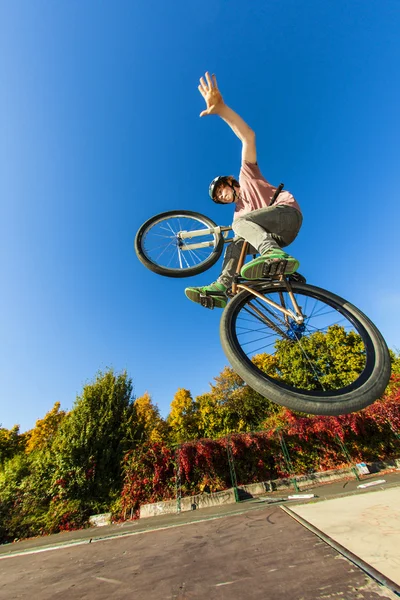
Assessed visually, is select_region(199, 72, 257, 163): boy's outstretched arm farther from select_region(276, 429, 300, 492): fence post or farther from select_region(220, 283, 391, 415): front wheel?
select_region(276, 429, 300, 492): fence post

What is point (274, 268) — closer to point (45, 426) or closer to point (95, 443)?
point (95, 443)

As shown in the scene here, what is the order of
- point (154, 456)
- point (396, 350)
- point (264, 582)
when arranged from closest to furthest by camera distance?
point (264, 582), point (154, 456), point (396, 350)

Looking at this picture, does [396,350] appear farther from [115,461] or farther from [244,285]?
[244,285]

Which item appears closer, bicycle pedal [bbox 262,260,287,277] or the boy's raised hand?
bicycle pedal [bbox 262,260,287,277]

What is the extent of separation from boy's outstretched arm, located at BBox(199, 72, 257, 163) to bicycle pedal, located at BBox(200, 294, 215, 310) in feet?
5.46

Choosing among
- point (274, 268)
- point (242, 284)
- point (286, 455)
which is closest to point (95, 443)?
point (286, 455)

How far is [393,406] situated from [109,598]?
15329mm

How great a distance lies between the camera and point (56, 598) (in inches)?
82.4

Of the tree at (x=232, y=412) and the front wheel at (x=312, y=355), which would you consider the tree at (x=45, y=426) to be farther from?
the front wheel at (x=312, y=355)

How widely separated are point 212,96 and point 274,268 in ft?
6.42

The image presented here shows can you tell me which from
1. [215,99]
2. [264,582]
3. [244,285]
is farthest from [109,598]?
[215,99]

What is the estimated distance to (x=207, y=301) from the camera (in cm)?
297

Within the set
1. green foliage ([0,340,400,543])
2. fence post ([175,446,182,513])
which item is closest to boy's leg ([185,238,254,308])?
green foliage ([0,340,400,543])

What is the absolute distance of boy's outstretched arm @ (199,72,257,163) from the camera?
2.50 metres
